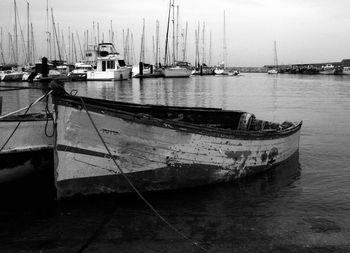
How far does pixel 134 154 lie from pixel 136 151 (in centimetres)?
6

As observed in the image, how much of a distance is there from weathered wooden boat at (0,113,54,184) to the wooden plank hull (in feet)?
3.17

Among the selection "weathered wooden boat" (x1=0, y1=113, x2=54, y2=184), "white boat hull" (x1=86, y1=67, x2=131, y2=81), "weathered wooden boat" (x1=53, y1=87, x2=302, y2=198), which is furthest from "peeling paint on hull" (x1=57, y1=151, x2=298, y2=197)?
"white boat hull" (x1=86, y1=67, x2=131, y2=81)

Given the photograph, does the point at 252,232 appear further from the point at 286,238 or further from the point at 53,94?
the point at 53,94

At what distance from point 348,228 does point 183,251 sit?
266cm

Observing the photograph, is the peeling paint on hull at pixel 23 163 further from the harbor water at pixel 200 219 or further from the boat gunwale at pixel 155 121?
the boat gunwale at pixel 155 121

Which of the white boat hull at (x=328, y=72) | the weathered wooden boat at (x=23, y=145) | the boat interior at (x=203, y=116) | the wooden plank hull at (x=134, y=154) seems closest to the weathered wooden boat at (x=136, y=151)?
the wooden plank hull at (x=134, y=154)

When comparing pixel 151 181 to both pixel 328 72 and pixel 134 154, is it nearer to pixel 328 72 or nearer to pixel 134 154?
pixel 134 154

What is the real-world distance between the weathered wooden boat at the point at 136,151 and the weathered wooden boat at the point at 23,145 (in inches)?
38.8

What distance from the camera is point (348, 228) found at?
5.89m

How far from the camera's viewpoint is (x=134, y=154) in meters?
6.64

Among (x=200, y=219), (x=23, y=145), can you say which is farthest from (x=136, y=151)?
(x=23, y=145)

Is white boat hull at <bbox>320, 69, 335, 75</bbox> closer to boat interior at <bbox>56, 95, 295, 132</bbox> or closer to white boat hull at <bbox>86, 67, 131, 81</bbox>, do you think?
white boat hull at <bbox>86, 67, 131, 81</bbox>

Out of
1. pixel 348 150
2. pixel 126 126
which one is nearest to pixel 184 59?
pixel 348 150

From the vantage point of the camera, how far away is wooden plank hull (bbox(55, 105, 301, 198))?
6.34 meters
